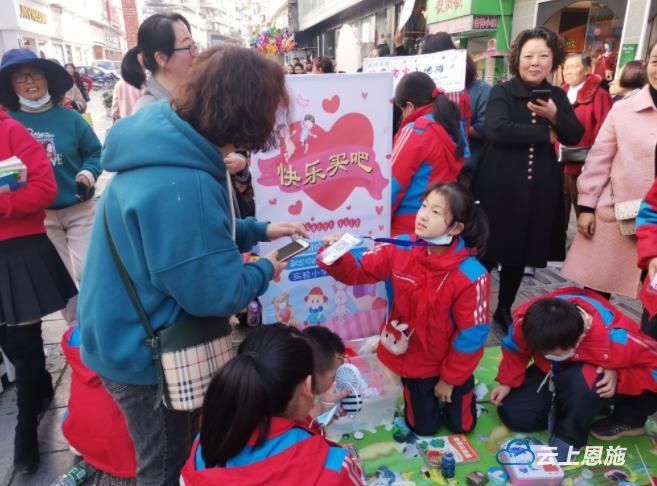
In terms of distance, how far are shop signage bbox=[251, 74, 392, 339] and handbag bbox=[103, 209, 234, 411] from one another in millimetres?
1274

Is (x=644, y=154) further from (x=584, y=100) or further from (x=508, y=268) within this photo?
(x=584, y=100)

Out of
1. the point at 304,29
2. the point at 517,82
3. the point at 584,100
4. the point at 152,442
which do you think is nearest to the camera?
the point at 152,442

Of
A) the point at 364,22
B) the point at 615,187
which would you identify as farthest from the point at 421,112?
the point at 364,22

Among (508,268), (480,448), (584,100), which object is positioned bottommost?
(480,448)

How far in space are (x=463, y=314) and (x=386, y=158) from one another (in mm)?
1025

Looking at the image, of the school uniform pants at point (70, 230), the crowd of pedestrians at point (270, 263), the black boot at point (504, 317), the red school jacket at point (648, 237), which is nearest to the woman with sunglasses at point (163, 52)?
the crowd of pedestrians at point (270, 263)

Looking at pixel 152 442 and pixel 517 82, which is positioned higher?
pixel 517 82

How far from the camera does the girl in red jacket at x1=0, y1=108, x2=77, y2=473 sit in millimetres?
2150

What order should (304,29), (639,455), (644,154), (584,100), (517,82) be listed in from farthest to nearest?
(304,29), (584,100), (517,82), (644,154), (639,455)

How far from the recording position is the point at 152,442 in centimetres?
155

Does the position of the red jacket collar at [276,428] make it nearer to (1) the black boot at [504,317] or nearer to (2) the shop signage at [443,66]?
(1) the black boot at [504,317]

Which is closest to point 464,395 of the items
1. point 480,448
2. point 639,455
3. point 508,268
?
point 480,448

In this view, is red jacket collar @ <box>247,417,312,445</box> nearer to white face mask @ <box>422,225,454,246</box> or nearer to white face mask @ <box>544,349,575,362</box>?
white face mask @ <box>422,225,454,246</box>

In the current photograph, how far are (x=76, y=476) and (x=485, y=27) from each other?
10.7 metres
